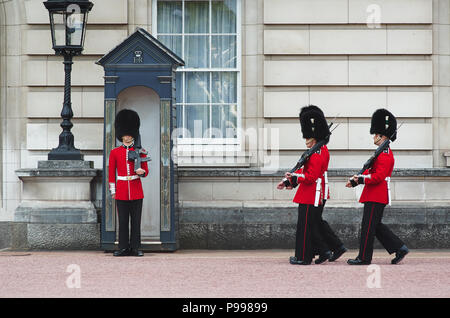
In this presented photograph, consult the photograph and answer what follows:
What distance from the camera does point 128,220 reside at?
10.7m

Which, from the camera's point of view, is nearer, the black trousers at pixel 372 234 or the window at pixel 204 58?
the black trousers at pixel 372 234

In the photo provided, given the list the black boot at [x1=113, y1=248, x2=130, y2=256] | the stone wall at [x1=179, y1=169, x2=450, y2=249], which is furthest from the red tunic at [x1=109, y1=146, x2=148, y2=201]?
the stone wall at [x1=179, y1=169, x2=450, y2=249]

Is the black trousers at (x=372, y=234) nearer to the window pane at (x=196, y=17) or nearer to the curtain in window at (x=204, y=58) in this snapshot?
the curtain in window at (x=204, y=58)

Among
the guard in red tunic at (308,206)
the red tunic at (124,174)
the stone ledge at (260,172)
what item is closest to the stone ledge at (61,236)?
the red tunic at (124,174)

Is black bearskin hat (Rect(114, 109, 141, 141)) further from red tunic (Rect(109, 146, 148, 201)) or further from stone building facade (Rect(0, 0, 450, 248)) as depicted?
stone building facade (Rect(0, 0, 450, 248))

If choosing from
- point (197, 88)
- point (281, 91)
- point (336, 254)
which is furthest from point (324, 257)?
point (197, 88)

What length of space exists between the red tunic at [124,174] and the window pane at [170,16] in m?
2.26

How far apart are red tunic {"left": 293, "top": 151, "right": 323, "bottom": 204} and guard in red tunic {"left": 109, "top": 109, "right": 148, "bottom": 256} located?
1825 mm

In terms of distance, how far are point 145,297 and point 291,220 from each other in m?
4.65

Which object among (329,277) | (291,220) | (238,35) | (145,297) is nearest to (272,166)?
(291,220)

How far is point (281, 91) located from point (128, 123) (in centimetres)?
226

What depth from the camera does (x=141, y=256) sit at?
10.7 m

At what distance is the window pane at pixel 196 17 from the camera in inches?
487

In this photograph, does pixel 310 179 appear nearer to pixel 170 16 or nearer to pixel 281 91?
pixel 281 91
